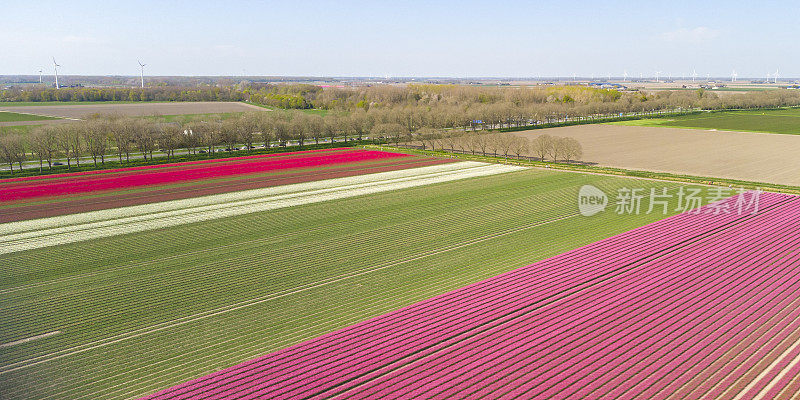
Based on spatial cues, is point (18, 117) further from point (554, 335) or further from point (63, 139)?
point (554, 335)

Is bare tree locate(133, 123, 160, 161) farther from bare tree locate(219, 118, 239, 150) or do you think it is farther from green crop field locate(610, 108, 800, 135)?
green crop field locate(610, 108, 800, 135)

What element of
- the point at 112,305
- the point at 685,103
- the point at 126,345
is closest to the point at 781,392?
the point at 126,345

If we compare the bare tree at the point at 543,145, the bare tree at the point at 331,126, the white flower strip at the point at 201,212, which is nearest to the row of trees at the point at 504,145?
the bare tree at the point at 543,145

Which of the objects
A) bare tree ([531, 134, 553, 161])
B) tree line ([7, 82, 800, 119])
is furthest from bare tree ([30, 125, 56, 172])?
tree line ([7, 82, 800, 119])

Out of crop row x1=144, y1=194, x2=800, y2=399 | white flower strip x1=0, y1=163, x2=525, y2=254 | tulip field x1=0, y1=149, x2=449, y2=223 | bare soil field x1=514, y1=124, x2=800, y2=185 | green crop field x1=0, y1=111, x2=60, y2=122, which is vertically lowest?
crop row x1=144, y1=194, x2=800, y2=399

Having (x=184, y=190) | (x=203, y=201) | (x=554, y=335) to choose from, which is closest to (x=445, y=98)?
(x=184, y=190)

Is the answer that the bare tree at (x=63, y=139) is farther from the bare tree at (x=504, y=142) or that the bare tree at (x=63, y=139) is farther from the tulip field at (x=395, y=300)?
the bare tree at (x=504, y=142)

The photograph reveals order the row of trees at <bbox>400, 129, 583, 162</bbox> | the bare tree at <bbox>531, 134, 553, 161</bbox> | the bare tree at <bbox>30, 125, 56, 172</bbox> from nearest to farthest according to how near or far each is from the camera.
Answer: the bare tree at <bbox>30, 125, 56, 172</bbox>
the row of trees at <bbox>400, 129, 583, 162</bbox>
the bare tree at <bbox>531, 134, 553, 161</bbox>
